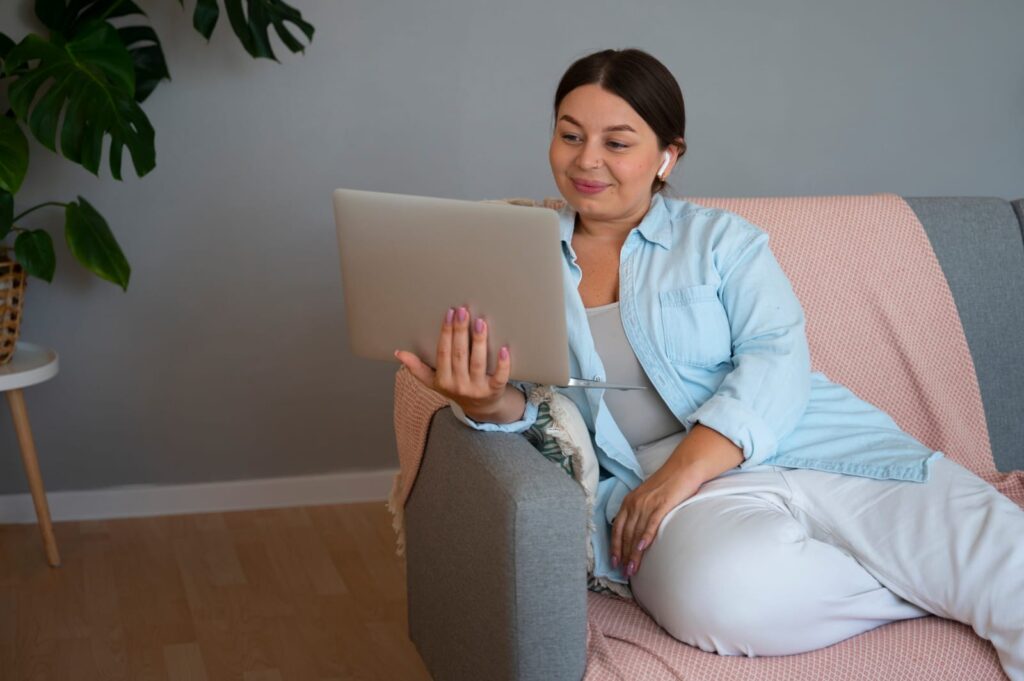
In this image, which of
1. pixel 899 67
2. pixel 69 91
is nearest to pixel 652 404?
pixel 69 91

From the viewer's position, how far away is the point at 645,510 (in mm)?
1620

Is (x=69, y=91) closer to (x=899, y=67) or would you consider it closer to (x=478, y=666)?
(x=478, y=666)

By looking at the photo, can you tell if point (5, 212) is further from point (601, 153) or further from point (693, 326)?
point (693, 326)

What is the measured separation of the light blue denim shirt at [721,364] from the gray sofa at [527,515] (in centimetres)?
15

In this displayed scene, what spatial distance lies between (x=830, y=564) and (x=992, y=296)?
2.78 ft

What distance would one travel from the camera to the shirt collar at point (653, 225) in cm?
184

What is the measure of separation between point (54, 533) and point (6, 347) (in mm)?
508

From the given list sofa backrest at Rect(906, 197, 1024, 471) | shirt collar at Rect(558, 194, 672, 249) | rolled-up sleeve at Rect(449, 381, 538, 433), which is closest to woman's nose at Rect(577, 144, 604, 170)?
shirt collar at Rect(558, 194, 672, 249)

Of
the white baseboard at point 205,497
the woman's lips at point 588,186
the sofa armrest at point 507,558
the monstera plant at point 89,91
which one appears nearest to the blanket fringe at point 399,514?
the sofa armrest at point 507,558

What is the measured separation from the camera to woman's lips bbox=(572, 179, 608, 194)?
180 cm

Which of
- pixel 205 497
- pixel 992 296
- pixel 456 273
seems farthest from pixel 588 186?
pixel 205 497

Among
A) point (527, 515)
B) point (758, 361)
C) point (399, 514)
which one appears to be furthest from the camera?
point (399, 514)

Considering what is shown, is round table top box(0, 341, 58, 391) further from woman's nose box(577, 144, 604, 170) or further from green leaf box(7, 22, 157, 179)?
woman's nose box(577, 144, 604, 170)

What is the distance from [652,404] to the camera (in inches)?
70.5
